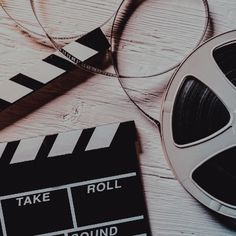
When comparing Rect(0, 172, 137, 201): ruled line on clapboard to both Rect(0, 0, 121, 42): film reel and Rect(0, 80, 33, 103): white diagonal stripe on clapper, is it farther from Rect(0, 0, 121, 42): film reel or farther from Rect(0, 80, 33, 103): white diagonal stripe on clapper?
Rect(0, 0, 121, 42): film reel

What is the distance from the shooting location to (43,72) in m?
1.23

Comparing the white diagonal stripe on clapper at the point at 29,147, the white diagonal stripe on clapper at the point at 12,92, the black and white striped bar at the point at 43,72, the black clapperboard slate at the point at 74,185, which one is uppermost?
the black and white striped bar at the point at 43,72

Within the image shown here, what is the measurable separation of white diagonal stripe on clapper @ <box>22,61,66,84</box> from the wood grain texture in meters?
0.03

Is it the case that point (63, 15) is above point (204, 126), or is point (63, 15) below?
above

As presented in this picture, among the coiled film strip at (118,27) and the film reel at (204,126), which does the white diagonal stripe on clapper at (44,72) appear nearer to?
the coiled film strip at (118,27)

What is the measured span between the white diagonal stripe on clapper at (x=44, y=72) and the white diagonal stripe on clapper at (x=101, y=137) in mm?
140

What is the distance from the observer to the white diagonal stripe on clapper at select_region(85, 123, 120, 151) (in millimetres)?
1245

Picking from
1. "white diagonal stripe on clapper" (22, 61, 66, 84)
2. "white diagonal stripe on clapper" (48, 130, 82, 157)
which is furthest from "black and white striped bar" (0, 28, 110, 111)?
"white diagonal stripe on clapper" (48, 130, 82, 157)

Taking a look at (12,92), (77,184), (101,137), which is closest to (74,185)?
(77,184)

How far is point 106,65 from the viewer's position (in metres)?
1.27

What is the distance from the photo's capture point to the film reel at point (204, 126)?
1188 mm

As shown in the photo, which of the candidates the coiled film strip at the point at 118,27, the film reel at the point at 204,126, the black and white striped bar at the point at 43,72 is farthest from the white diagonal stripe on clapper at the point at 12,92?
the film reel at the point at 204,126

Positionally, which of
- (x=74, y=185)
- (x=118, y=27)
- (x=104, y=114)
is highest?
(x=118, y=27)

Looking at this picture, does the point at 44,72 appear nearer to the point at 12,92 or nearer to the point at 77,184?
the point at 12,92
